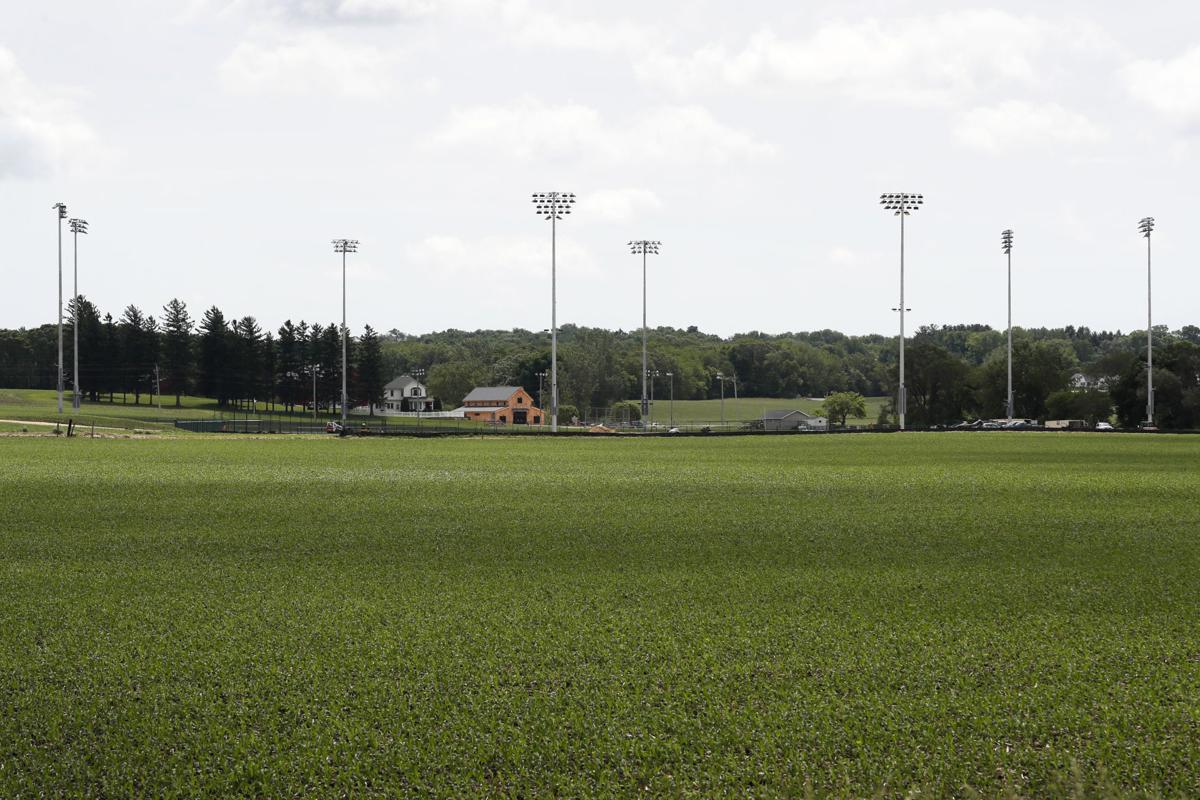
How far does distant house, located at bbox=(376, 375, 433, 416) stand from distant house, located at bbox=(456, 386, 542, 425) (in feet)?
A: 29.8

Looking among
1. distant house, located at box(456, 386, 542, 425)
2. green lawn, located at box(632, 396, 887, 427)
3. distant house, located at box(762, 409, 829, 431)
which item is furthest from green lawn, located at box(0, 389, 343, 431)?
green lawn, located at box(632, 396, 887, 427)

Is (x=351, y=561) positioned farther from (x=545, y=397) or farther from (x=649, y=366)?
(x=649, y=366)

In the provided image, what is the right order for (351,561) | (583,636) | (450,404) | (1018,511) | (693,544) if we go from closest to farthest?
(583,636) < (351,561) < (693,544) < (1018,511) < (450,404)

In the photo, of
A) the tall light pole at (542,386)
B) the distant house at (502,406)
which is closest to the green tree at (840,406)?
the tall light pole at (542,386)

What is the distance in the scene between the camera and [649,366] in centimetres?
16475

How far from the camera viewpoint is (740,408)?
16262cm

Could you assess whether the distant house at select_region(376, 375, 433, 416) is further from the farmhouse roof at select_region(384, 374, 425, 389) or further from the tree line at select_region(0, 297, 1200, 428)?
the tree line at select_region(0, 297, 1200, 428)

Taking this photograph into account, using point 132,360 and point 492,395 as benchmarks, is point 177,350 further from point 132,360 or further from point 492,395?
point 492,395

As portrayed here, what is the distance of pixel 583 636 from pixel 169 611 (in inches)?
183

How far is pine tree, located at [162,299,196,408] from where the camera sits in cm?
12056

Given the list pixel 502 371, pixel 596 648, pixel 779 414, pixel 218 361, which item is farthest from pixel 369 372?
pixel 596 648

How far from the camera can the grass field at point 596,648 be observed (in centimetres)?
685

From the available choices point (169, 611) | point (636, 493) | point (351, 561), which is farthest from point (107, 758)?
point (636, 493)

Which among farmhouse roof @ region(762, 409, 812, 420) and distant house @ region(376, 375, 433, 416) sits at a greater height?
distant house @ region(376, 375, 433, 416)
